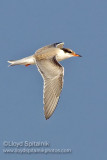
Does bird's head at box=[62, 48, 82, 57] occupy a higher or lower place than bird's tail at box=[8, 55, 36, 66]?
higher

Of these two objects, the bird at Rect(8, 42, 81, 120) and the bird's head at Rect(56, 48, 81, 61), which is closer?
the bird at Rect(8, 42, 81, 120)

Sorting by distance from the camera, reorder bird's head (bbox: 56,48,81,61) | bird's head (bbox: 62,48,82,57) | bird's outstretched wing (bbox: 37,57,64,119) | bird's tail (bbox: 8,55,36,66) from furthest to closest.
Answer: bird's head (bbox: 62,48,82,57) < bird's head (bbox: 56,48,81,61) < bird's tail (bbox: 8,55,36,66) < bird's outstretched wing (bbox: 37,57,64,119)

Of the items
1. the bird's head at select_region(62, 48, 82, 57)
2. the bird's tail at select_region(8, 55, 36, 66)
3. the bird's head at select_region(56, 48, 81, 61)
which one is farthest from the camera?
the bird's head at select_region(62, 48, 82, 57)

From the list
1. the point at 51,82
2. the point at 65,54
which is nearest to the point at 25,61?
the point at 65,54

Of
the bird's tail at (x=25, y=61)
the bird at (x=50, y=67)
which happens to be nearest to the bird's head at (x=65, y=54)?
the bird at (x=50, y=67)

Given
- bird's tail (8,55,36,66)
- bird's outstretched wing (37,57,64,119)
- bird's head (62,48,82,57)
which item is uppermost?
bird's head (62,48,82,57)

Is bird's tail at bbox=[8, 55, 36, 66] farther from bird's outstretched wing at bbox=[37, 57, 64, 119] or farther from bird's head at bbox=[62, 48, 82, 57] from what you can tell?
bird's head at bbox=[62, 48, 82, 57]

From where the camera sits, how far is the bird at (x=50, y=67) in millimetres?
12118

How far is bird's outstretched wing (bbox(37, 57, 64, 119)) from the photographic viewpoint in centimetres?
1203

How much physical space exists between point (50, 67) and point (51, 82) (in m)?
0.43

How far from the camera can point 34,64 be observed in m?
13.6

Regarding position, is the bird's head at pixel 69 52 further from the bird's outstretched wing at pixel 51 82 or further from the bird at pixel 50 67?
the bird's outstretched wing at pixel 51 82

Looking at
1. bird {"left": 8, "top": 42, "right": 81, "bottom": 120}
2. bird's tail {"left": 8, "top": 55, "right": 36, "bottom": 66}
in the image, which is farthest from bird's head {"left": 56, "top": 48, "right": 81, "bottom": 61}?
bird's tail {"left": 8, "top": 55, "right": 36, "bottom": 66}

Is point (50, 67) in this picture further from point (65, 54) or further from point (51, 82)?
point (65, 54)
